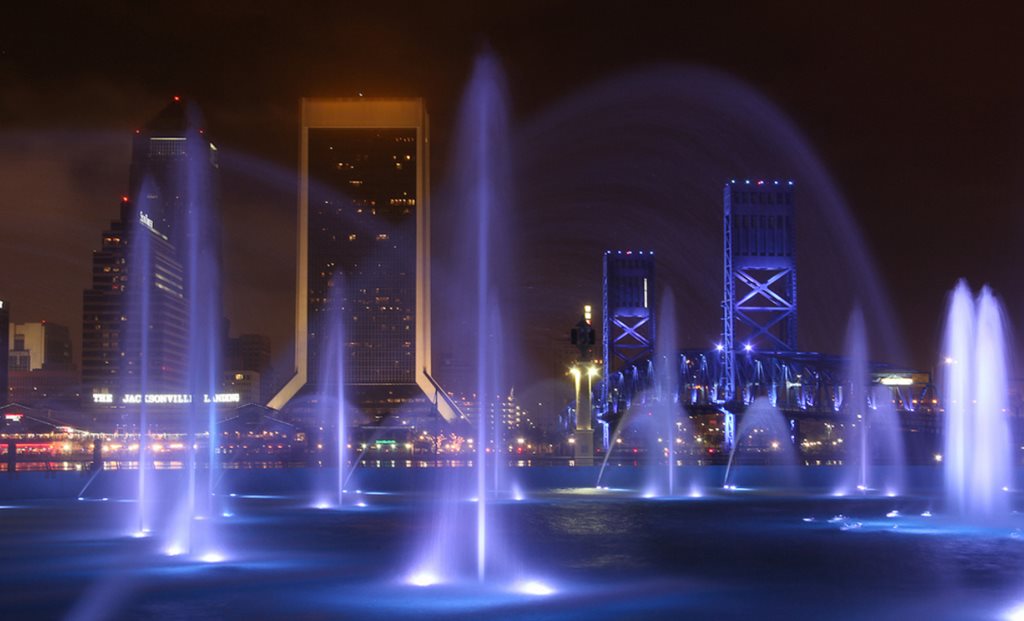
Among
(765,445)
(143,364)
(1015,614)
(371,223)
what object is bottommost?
(765,445)

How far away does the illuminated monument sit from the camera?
15350 centimetres

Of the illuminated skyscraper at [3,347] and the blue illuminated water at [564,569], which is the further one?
the illuminated skyscraper at [3,347]

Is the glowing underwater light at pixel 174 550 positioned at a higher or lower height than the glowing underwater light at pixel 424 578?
lower

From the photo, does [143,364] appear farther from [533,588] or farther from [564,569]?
[533,588]

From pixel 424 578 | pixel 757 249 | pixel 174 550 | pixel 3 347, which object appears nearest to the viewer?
pixel 424 578

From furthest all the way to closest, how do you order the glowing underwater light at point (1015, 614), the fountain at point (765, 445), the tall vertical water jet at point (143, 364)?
the fountain at point (765, 445)
the tall vertical water jet at point (143, 364)
the glowing underwater light at point (1015, 614)

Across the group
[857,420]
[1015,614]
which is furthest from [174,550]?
[857,420]

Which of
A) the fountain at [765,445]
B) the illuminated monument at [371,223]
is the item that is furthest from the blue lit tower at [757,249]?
the illuminated monument at [371,223]

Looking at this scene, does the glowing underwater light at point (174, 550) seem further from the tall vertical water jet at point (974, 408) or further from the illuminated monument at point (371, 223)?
→ the illuminated monument at point (371, 223)

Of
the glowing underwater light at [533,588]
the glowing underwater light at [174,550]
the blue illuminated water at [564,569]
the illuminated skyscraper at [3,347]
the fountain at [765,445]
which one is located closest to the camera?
the blue illuminated water at [564,569]

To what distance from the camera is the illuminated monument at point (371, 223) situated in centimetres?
15350

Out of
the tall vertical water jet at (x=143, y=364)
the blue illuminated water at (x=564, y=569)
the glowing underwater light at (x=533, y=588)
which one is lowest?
the blue illuminated water at (x=564, y=569)

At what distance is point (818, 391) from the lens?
66062 millimetres

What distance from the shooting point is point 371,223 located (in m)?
159
